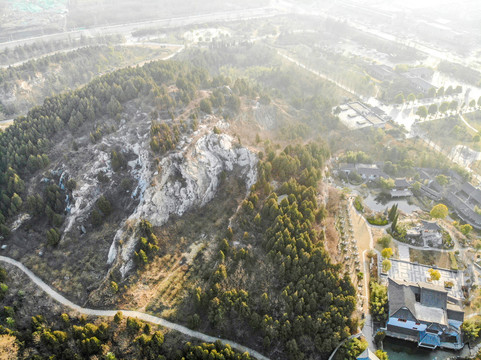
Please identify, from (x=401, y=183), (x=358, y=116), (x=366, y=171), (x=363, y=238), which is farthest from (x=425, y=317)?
(x=358, y=116)

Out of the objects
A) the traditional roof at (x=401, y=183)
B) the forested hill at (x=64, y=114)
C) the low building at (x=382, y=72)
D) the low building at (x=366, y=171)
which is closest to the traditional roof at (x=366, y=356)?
the traditional roof at (x=401, y=183)

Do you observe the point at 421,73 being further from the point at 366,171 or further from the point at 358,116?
the point at 366,171

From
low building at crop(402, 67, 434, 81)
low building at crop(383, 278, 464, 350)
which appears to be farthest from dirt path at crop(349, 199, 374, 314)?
low building at crop(402, 67, 434, 81)

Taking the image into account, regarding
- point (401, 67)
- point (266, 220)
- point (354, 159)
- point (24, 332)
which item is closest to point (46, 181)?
point (24, 332)

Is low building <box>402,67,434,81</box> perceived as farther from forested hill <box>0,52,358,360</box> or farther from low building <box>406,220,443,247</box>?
low building <box>406,220,443,247</box>

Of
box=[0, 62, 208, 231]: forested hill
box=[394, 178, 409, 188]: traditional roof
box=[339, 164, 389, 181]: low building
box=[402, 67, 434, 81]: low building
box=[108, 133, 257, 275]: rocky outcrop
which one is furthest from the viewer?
box=[402, 67, 434, 81]: low building

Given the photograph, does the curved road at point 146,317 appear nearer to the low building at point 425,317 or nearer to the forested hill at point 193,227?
the forested hill at point 193,227
